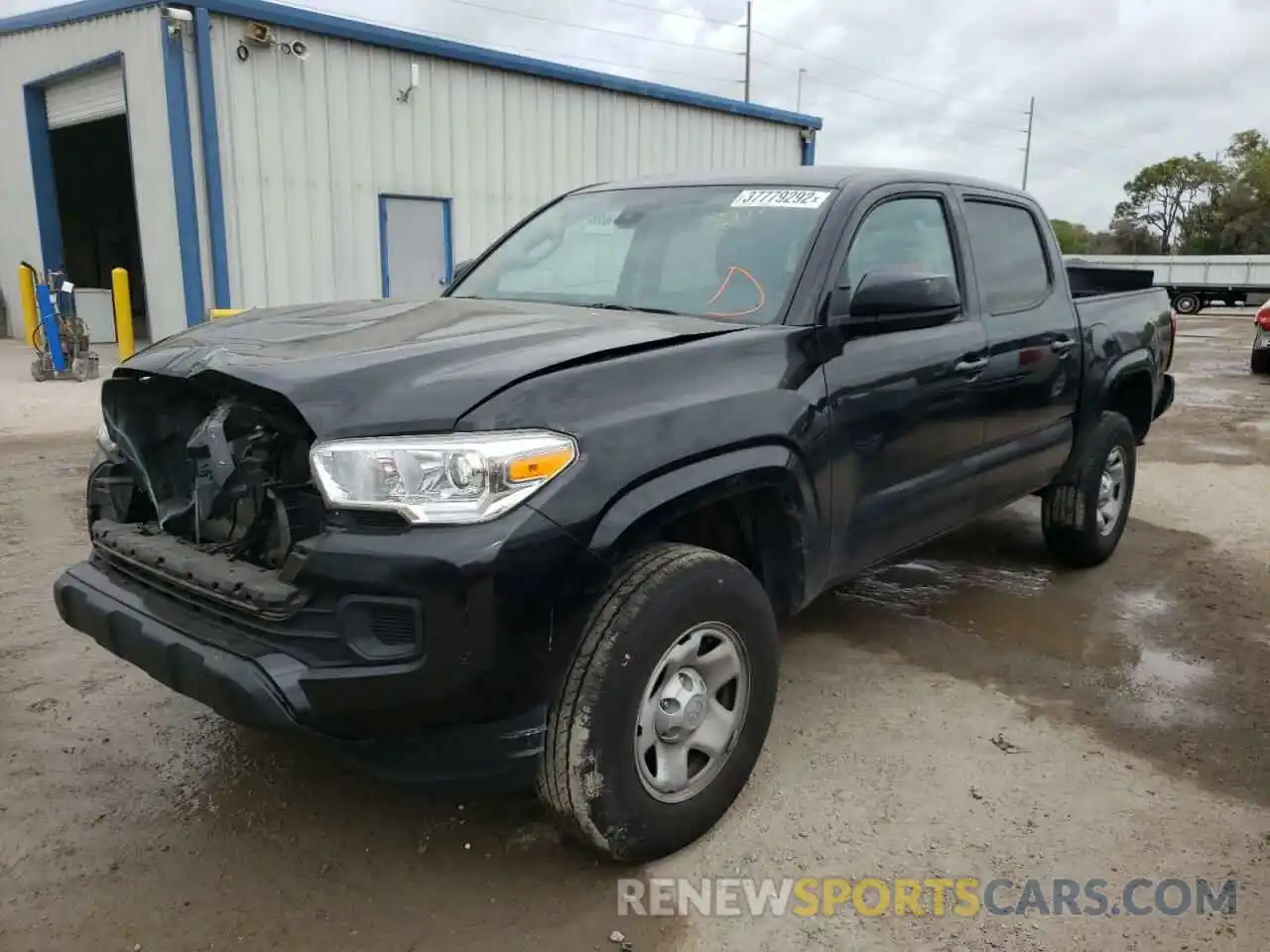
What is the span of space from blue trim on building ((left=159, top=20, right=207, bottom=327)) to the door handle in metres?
8.91

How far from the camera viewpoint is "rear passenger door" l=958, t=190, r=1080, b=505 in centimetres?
399

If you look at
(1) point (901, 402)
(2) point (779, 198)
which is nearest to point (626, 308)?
(2) point (779, 198)

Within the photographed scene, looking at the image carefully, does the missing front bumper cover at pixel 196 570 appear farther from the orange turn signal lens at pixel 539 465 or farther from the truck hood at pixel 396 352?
the orange turn signal lens at pixel 539 465

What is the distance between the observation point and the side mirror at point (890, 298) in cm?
305

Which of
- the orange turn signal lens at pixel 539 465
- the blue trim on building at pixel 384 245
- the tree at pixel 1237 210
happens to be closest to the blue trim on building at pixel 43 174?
the blue trim on building at pixel 384 245

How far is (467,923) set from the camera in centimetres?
240

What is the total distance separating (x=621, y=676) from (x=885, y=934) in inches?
35.3

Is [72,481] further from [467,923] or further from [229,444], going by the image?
[467,923]

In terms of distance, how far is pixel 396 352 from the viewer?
2.50 metres

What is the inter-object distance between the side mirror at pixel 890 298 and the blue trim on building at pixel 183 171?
902 centimetres

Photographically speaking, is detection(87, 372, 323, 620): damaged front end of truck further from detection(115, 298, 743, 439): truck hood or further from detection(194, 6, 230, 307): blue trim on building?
detection(194, 6, 230, 307): blue trim on building

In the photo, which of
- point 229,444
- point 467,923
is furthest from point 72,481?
point 467,923

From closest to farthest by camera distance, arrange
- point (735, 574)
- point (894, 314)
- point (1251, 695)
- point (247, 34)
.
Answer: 1. point (735, 574)
2. point (894, 314)
3. point (1251, 695)
4. point (247, 34)

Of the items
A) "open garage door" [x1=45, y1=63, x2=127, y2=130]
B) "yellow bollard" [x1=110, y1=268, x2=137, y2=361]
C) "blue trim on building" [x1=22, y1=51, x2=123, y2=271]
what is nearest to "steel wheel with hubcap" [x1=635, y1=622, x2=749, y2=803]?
"yellow bollard" [x1=110, y1=268, x2=137, y2=361]
